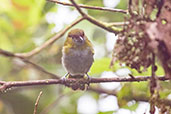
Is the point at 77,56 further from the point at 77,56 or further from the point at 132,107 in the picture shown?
the point at 132,107

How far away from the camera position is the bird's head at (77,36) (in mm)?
2569

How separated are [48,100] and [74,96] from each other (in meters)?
0.31

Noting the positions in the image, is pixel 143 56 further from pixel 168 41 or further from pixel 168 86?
pixel 168 86

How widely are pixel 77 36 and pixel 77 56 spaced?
18 cm

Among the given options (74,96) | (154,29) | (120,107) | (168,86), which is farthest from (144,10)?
(74,96)

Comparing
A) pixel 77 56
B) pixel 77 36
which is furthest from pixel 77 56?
pixel 77 36

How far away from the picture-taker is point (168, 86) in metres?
1.69

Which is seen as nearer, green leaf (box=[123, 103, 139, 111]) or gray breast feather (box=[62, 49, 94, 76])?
green leaf (box=[123, 103, 139, 111])

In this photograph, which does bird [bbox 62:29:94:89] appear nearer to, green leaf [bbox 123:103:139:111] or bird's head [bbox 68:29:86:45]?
bird's head [bbox 68:29:86:45]

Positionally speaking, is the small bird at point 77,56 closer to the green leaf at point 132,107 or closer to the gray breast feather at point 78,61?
the gray breast feather at point 78,61

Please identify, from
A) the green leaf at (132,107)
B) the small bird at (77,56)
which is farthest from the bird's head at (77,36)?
the green leaf at (132,107)

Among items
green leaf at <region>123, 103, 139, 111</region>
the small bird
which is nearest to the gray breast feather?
the small bird

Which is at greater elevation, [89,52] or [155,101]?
[89,52]

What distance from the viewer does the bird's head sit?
257cm
